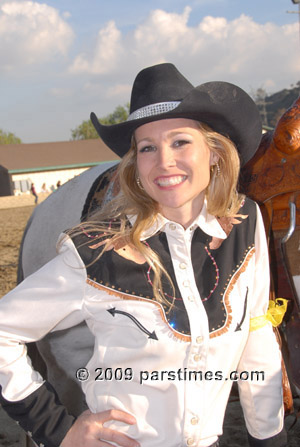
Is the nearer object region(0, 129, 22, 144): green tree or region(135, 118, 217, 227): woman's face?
region(135, 118, 217, 227): woman's face

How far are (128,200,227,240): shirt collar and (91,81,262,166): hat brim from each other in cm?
31

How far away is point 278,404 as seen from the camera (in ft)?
4.75

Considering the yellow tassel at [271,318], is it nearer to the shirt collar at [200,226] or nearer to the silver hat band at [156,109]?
the shirt collar at [200,226]

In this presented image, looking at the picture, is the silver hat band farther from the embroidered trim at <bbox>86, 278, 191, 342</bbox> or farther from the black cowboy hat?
the embroidered trim at <bbox>86, 278, 191, 342</bbox>

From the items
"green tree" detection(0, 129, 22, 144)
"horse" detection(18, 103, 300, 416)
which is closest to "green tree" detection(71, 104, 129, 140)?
"green tree" detection(0, 129, 22, 144)

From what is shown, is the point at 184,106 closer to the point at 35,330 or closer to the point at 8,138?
the point at 35,330

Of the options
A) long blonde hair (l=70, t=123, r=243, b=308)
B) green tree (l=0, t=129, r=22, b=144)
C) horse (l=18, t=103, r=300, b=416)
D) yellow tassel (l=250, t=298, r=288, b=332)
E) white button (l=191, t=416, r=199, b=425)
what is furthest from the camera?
green tree (l=0, t=129, r=22, b=144)

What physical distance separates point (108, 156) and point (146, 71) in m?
31.9

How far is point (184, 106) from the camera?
1.33m

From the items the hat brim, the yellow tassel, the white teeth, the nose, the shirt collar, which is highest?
the hat brim

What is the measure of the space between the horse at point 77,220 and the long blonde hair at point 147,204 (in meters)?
0.33

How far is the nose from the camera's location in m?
1.33

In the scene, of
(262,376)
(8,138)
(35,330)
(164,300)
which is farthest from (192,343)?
(8,138)

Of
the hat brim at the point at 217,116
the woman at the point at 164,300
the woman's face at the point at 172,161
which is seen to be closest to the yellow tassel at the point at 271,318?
the woman at the point at 164,300
